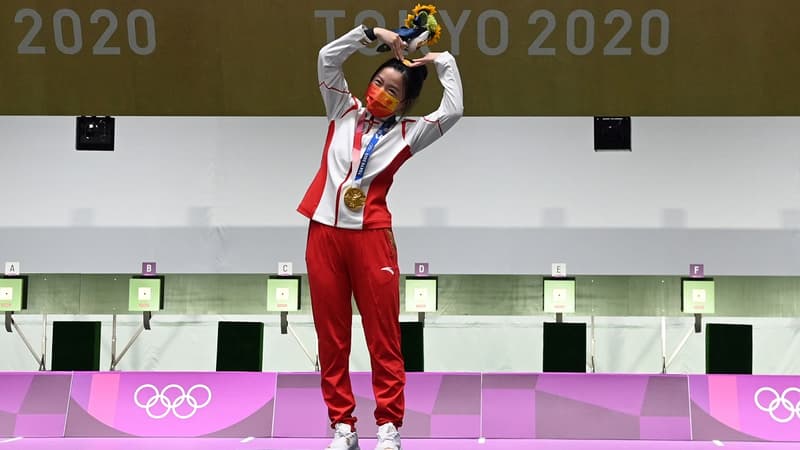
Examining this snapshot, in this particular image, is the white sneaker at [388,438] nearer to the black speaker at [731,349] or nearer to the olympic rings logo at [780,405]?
the olympic rings logo at [780,405]

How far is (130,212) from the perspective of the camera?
6688mm

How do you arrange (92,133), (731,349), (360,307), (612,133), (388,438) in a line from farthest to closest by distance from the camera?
1. (92,133)
2. (612,133)
3. (731,349)
4. (360,307)
5. (388,438)

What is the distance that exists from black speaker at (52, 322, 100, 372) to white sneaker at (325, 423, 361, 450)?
297 cm

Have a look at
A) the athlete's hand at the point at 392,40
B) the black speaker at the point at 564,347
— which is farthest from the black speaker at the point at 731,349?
the athlete's hand at the point at 392,40

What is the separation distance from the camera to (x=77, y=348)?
5.66 metres

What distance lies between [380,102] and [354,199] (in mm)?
396

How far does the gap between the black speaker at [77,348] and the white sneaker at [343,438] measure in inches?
117

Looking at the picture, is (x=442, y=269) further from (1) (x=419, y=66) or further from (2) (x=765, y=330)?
(1) (x=419, y=66)

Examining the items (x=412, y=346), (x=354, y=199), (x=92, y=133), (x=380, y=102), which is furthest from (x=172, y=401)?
(x=92, y=133)

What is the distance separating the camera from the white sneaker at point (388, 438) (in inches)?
124

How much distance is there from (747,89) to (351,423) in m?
3.79

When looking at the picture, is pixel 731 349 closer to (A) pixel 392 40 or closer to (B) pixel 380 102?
(B) pixel 380 102

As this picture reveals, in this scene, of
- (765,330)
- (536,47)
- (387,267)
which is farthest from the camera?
(765,330)

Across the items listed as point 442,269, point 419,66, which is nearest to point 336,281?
point 419,66
